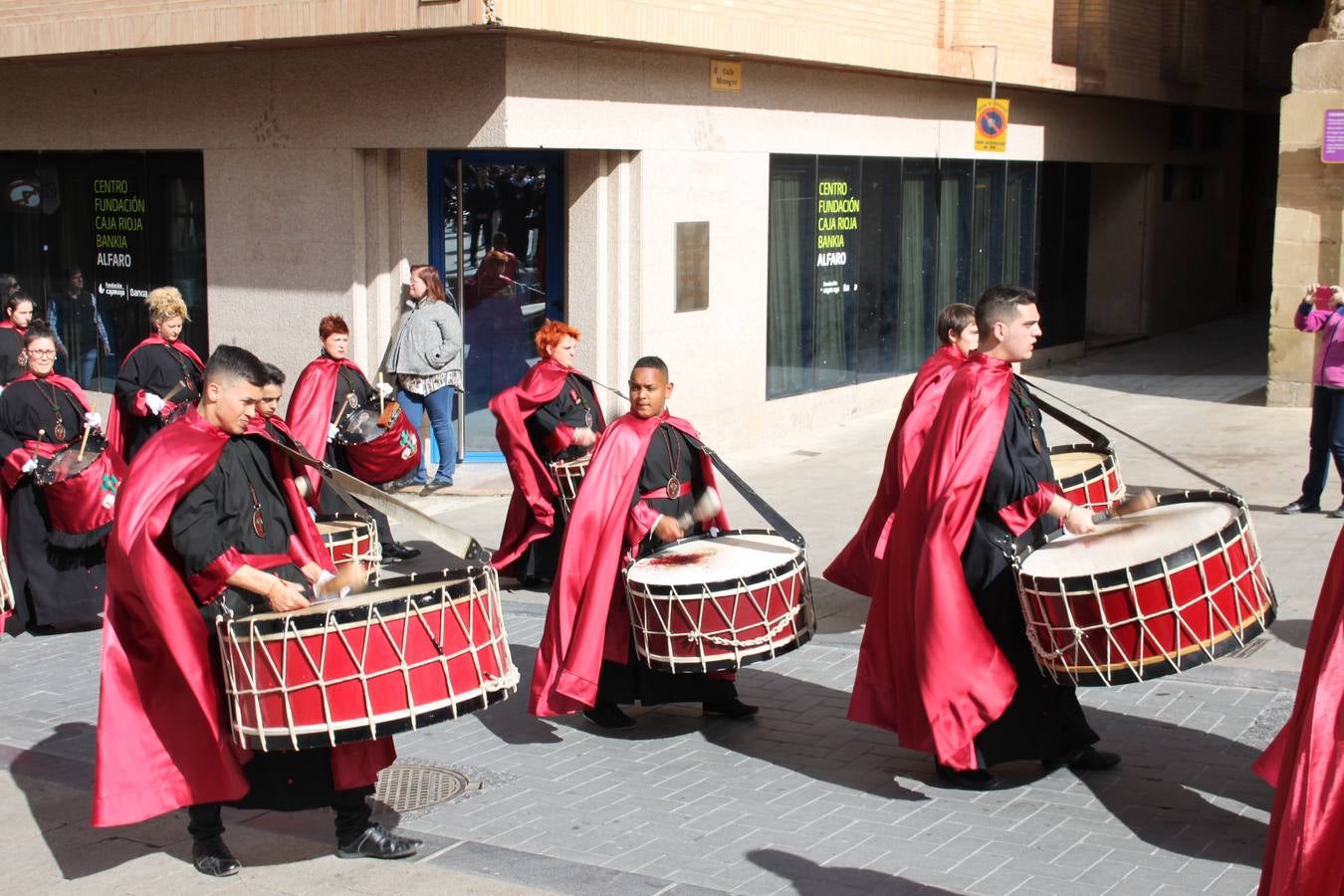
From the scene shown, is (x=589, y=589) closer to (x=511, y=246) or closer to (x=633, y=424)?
(x=633, y=424)

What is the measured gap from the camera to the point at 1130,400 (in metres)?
18.6

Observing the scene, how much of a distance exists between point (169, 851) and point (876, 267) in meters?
12.7

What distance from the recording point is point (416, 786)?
278 inches

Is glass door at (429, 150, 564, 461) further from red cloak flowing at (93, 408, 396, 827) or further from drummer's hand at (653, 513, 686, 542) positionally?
red cloak flowing at (93, 408, 396, 827)

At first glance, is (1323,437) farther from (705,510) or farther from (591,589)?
(591,589)

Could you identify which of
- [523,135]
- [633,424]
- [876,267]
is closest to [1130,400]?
[876,267]

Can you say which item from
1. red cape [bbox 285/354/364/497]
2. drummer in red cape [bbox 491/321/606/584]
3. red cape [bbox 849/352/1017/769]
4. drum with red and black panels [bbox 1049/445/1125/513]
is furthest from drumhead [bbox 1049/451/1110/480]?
Result: red cape [bbox 285/354/364/497]

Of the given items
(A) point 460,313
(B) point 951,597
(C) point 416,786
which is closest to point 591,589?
(C) point 416,786

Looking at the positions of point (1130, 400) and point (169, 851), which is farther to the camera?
point (1130, 400)

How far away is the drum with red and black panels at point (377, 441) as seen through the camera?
10.6m

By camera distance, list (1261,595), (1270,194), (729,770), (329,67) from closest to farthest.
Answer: (1261,595) → (729,770) → (329,67) → (1270,194)

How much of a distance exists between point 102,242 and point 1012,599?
1230 cm

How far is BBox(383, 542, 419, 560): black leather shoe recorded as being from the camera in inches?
454

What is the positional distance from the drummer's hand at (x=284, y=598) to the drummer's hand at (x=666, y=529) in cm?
215
